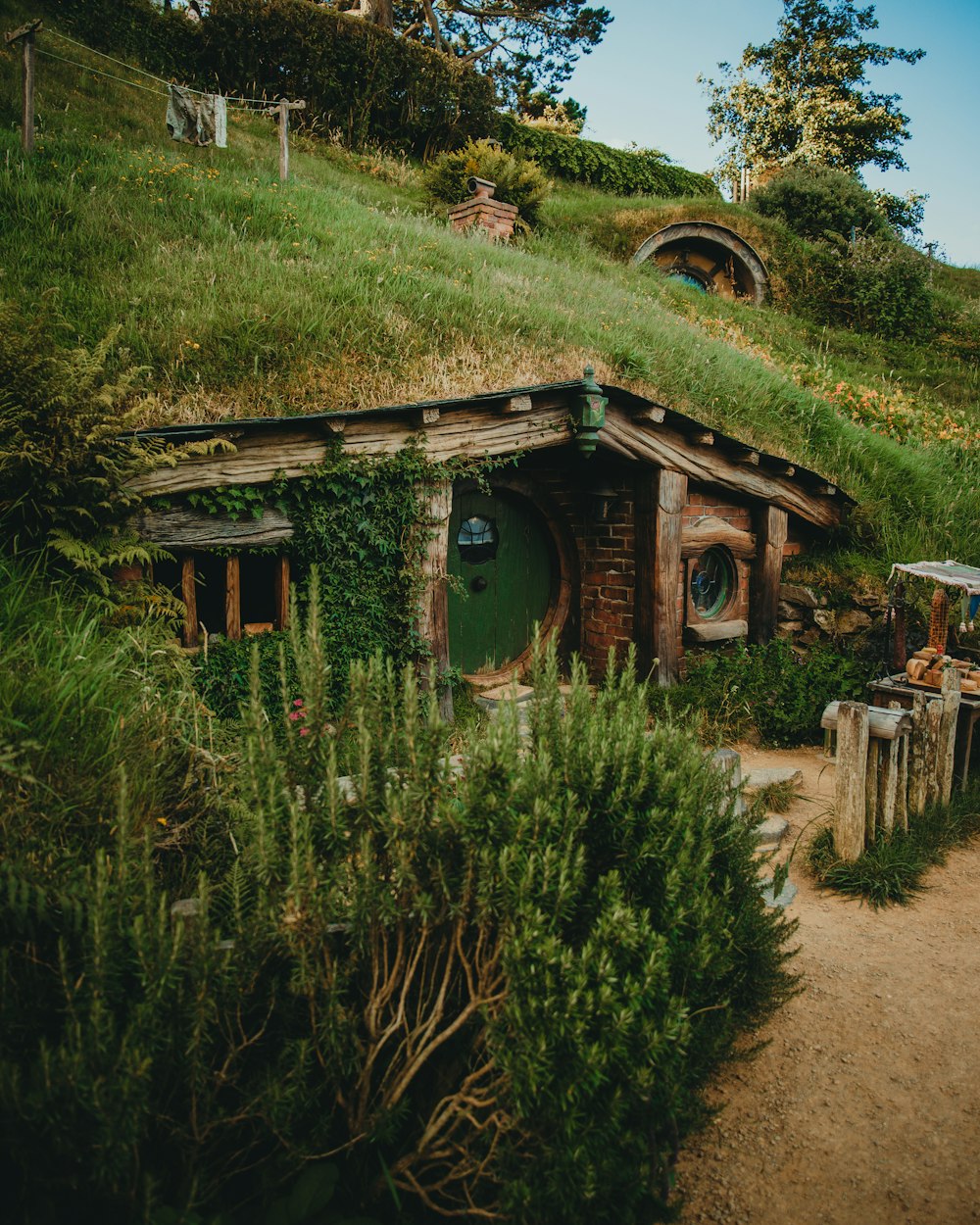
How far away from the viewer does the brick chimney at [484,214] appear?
40.3 ft

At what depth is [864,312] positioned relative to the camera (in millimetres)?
16953

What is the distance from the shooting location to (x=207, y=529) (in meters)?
4.93

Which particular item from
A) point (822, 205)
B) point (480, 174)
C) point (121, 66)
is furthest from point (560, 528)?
point (822, 205)

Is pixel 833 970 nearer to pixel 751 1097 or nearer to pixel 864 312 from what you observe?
pixel 751 1097

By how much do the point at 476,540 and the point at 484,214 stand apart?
764 cm

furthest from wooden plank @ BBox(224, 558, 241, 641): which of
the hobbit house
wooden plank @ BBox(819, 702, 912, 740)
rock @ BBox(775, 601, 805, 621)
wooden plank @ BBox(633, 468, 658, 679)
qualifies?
rock @ BBox(775, 601, 805, 621)

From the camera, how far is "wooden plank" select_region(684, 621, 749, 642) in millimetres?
7550

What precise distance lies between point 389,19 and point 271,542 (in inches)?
825

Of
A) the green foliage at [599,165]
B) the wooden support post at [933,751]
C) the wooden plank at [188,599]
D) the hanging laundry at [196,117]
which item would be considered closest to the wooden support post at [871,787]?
the wooden support post at [933,751]

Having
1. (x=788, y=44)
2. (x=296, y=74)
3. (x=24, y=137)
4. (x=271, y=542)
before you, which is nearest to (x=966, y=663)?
(x=271, y=542)

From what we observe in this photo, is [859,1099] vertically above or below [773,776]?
below

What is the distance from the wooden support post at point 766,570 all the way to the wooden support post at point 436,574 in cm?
380

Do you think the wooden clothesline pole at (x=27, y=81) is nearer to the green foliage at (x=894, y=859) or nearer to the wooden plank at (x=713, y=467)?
the wooden plank at (x=713, y=467)

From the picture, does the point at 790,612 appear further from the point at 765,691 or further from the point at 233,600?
the point at 233,600
